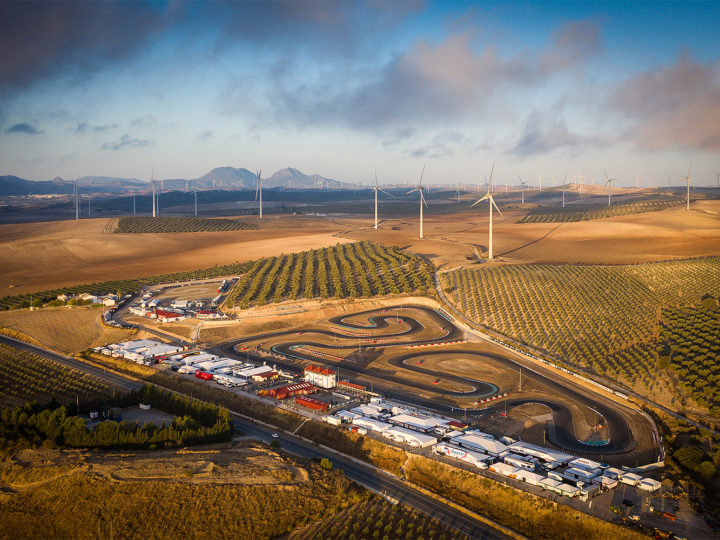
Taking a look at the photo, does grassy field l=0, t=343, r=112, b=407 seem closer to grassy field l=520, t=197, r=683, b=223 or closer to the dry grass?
the dry grass

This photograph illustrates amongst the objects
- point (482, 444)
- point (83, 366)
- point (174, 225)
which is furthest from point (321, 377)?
point (174, 225)

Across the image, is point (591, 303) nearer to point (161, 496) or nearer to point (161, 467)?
point (161, 467)

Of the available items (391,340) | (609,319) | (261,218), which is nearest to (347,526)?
(391,340)

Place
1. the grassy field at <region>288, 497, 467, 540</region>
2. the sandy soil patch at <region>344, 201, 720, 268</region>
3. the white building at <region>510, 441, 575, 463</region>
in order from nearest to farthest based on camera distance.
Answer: the grassy field at <region>288, 497, 467, 540</region> < the white building at <region>510, 441, 575, 463</region> < the sandy soil patch at <region>344, 201, 720, 268</region>

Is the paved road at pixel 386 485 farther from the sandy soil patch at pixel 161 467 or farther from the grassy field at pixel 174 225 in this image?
the grassy field at pixel 174 225

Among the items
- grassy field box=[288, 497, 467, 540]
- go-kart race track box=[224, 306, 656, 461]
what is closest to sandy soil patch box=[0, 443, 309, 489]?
grassy field box=[288, 497, 467, 540]

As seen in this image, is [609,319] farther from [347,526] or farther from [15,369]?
[15,369]
